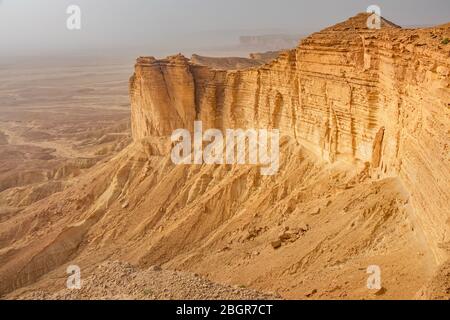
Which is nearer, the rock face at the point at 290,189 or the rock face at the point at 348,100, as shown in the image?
the rock face at the point at 348,100

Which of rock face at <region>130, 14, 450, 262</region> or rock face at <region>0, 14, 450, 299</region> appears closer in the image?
rock face at <region>130, 14, 450, 262</region>

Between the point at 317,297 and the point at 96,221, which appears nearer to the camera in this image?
the point at 317,297

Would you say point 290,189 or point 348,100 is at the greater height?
point 348,100

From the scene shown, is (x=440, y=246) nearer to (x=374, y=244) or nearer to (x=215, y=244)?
(x=374, y=244)

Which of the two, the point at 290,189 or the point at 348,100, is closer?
the point at 348,100

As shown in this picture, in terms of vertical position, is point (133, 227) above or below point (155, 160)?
below
